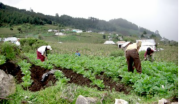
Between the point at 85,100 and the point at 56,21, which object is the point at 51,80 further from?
the point at 56,21

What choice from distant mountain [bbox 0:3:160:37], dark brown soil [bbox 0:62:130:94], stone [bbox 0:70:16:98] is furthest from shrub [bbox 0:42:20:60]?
distant mountain [bbox 0:3:160:37]

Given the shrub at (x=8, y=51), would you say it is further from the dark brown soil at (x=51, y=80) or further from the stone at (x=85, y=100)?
the stone at (x=85, y=100)

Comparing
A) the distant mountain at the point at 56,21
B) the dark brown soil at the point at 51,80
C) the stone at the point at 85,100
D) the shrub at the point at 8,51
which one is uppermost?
the distant mountain at the point at 56,21

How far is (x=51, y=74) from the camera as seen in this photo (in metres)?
5.47

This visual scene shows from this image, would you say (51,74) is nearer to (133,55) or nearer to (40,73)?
(40,73)

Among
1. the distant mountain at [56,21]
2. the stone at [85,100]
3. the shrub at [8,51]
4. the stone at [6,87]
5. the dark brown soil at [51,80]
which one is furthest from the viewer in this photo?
the distant mountain at [56,21]

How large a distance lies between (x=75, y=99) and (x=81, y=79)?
65.8 inches

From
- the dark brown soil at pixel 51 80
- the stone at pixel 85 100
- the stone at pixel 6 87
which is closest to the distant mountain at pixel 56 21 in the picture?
the dark brown soil at pixel 51 80

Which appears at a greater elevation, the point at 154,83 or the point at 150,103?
the point at 154,83

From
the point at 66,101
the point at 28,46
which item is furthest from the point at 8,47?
the point at 28,46

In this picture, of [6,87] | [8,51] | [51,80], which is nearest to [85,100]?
[51,80]

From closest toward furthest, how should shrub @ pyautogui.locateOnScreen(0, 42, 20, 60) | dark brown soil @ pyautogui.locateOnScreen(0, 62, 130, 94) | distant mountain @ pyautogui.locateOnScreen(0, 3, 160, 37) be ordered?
dark brown soil @ pyautogui.locateOnScreen(0, 62, 130, 94), shrub @ pyautogui.locateOnScreen(0, 42, 20, 60), distant mountain @ pyautogui.locateOnScreen(0, 3, 160, 37)

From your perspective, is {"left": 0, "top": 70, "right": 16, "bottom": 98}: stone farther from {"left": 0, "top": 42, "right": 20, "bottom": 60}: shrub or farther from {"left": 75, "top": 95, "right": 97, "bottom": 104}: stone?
{"left": 0, "top": 42, "right": 20, "bottom": 60}: shrub

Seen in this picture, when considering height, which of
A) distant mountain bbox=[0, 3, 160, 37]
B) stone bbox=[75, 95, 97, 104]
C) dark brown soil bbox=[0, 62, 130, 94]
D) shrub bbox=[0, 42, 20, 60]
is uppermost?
distant mountain bbox=[0, 3, 160, 37]
